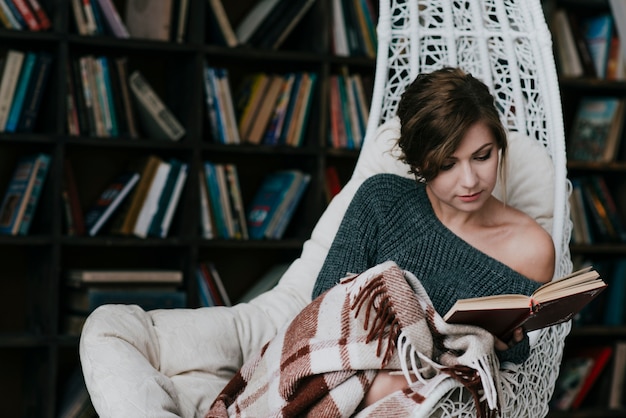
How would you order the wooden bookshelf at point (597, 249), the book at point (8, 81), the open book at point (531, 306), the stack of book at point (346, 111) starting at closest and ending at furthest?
the open book at point (531, 306), the book at point (8, 81), the stack of book at point (346, 111), the wooden bookshelf at point (597, 249)

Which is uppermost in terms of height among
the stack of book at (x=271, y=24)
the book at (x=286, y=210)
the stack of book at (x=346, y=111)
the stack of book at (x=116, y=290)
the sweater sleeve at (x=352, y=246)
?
the stack of book at (x=271, y=24)

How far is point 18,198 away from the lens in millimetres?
2939

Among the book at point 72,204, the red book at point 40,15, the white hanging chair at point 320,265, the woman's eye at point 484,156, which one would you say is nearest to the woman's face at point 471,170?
the woman's eye at point 484,156

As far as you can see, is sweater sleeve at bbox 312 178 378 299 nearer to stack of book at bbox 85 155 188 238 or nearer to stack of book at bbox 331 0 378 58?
stack of book at bbox 85 155 188 238

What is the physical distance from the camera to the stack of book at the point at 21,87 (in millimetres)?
2900

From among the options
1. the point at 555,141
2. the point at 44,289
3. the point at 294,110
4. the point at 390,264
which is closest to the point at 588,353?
the point at 294,110

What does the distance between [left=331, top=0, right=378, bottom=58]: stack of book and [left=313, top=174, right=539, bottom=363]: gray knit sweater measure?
130cm

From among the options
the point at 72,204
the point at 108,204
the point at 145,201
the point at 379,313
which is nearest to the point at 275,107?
the point at 145,201

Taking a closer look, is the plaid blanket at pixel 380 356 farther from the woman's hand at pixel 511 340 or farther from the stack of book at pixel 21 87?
the stack of book at pixel 21 87

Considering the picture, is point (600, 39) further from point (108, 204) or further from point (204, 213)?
point (108, 204)

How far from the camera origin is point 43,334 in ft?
9.83

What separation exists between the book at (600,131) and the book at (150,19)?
5.49 feet

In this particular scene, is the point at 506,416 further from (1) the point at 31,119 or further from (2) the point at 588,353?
(2) the point at 588,353

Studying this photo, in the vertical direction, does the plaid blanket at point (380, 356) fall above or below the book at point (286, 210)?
above
